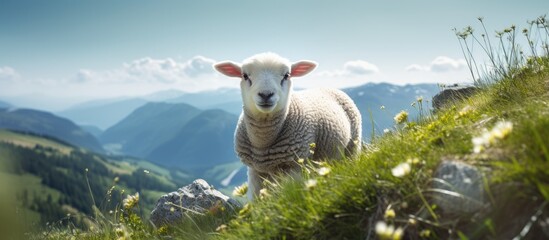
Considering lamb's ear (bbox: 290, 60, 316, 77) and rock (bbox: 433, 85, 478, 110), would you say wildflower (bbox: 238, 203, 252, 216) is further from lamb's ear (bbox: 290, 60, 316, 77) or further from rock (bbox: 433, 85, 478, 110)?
rock (bbox: 433, 85, 478, 110)

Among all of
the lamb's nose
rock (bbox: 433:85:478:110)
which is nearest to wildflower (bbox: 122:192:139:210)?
the lamb's nose

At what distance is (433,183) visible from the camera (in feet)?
11.2

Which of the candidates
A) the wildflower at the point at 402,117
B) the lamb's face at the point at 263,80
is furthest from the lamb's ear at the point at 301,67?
the wildflower at the point at 402,117

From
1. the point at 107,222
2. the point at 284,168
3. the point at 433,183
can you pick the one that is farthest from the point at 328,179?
the point at 284,168

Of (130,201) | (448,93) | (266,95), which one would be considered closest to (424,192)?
(130,201)

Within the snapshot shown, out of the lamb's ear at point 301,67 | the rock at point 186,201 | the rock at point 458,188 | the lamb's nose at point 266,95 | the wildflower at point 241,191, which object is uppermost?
the lamb's ear at point 301,67

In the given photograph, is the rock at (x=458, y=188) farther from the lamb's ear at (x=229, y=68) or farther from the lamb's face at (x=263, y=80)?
the lamb's ear at (x=229, y=68)

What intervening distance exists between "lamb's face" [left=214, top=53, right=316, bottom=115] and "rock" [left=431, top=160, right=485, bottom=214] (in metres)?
5.14

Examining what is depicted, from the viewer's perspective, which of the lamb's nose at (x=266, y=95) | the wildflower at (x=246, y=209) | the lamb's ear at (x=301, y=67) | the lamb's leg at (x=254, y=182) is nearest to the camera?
the wildflower at (x=246, y=209)

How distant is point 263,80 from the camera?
860 centimetres

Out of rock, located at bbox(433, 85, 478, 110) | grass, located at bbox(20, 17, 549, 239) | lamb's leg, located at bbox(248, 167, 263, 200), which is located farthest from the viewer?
rock, located at bbox(433, 85, 478, 110)

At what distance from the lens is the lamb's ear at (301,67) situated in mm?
9906

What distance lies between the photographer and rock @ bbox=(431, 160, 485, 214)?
308 cm

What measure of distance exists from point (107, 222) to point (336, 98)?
259 inches
